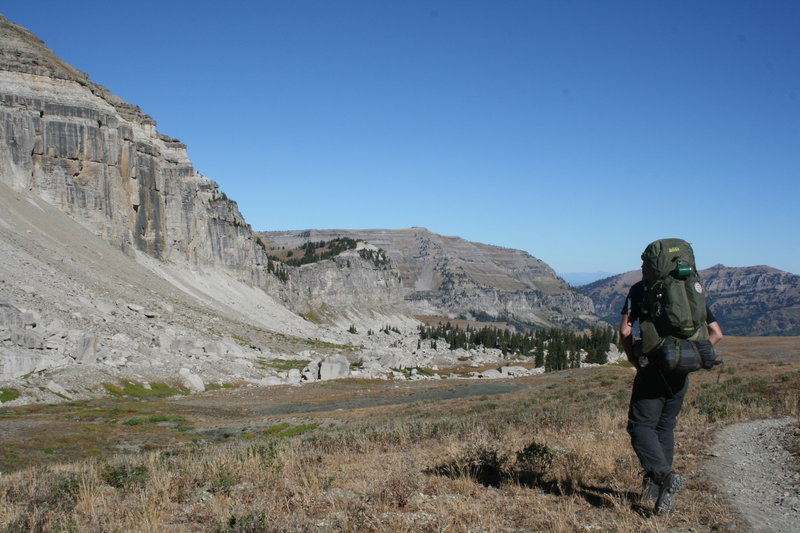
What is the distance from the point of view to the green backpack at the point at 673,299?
7.41 meters

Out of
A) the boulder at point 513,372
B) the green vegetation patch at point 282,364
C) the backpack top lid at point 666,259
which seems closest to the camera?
the backpack top lid at point 666,259

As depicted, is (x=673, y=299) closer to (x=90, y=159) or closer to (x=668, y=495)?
(x=668, y=495)

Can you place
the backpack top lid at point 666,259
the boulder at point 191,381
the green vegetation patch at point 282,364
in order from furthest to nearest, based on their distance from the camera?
the green vegetation patch at point 282,364 → the boulder at point 191,381 → the backpack top lid at point 666,259

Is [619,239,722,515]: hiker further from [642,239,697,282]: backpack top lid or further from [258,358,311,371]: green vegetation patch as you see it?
[258,358,311,371]: green vegetation patch

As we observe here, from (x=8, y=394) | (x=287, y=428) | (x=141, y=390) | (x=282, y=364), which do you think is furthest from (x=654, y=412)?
(x=282, y=364)

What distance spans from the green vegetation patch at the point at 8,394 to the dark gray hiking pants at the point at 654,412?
159 feet

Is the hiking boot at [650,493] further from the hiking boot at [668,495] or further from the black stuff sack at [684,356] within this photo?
the black stuff sack at [684,356]

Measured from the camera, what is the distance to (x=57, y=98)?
359ft

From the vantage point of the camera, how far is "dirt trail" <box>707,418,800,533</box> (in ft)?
23.0

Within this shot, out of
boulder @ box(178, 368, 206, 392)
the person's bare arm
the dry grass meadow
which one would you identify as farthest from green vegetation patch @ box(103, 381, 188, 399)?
the person's bare arm

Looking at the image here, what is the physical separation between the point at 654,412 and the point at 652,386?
1.14 feet

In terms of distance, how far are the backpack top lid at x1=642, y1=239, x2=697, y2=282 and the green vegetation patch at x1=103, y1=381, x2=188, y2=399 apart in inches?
2168

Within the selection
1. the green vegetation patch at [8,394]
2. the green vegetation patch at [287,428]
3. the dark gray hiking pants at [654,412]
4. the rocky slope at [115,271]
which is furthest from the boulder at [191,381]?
the dark gray hiking pants at [654,412]

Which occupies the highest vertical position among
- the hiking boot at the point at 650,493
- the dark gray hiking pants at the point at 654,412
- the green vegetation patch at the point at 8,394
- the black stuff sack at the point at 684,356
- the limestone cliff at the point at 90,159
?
the limestone cliff at the point at 90,159
